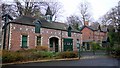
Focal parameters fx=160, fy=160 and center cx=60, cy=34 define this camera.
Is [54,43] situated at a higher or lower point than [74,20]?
lower

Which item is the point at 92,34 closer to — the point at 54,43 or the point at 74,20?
the point at 74,20

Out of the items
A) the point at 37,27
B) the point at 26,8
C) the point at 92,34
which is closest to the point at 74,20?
the point at 92,34

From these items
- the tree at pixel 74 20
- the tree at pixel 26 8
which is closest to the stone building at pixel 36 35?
the tree at pixel 26 8

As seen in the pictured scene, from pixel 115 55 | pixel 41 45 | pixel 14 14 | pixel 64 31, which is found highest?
pixel 14 14

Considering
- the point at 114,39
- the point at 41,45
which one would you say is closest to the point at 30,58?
the point at 41,45

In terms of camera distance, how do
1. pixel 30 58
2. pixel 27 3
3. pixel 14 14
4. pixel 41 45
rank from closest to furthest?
pixel 30 58 < pixel 41 45 < pixel 14 14 < pixel 27 3

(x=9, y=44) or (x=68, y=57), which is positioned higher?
(x=9, y=44)

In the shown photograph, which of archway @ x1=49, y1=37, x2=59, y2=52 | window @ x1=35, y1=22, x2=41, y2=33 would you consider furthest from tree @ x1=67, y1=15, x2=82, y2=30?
window @ x1=35, y1=22, x2=41, y2=33

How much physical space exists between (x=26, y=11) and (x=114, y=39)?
15069 millimetres

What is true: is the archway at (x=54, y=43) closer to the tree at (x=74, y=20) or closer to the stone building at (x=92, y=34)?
the stone building at (x=92, y=34)

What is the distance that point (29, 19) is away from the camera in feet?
66.1

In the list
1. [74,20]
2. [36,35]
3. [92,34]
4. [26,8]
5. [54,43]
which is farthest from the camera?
[74,20]

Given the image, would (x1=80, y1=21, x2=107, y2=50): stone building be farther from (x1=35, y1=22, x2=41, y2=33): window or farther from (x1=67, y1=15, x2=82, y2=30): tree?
(x1=35, y1=22, x2=41, y2=33): window

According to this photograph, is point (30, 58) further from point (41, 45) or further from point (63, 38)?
point (63, 38)
